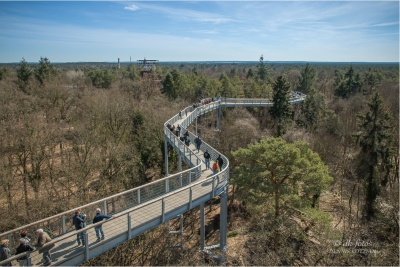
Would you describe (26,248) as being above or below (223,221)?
above

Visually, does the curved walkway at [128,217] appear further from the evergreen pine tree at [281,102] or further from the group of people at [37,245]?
the evergreen pine tree at [281,102]

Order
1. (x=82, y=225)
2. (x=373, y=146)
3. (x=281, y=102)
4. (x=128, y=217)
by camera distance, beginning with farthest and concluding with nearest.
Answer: (x=281, y=102) → (x=373, y=146) → (x=128, y=217) → (x=82, y=225)

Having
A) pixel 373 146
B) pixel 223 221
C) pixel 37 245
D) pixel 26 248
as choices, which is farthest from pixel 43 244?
pixel 373 146

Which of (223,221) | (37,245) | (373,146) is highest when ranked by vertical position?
(37,245)

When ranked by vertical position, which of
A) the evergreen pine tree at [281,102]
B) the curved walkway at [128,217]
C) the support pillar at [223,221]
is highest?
the evergreen pine tree at [281,102]

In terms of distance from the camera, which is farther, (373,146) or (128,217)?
(373,146)

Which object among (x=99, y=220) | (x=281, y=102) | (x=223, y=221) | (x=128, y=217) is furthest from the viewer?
(x=281, y=102)

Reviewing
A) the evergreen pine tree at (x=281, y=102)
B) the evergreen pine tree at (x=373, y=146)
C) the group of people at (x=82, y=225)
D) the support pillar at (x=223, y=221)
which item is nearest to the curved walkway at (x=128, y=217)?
the group of people at (x=82, y=225)

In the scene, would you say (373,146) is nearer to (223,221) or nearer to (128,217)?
(223,221)

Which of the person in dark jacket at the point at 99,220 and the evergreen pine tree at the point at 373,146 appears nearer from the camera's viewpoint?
the person in dark jacket at the point at 99,220

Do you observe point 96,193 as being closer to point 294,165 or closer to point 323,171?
point 294,165

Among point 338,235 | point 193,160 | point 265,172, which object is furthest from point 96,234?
point 338,235
